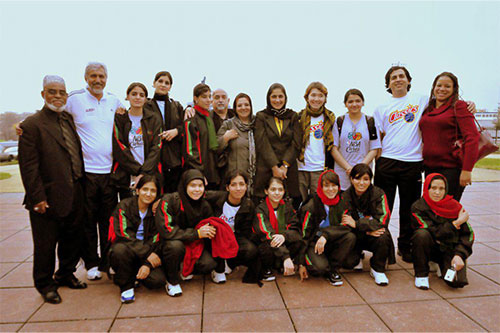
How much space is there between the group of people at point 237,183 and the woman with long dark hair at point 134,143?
0.6 inches

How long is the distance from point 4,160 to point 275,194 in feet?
83.9

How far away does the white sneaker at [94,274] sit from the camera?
3.42m

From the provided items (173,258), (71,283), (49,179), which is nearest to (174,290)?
(173,258)

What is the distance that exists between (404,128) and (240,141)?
1999 millimetres

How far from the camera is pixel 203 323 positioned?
259cm

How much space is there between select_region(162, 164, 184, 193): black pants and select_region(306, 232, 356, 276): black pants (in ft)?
5.91

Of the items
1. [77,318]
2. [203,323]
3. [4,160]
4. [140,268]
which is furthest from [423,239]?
[4,160]

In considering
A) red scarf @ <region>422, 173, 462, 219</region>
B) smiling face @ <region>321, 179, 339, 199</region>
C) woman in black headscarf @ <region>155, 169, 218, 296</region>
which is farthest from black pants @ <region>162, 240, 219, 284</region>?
red scarf @ <region>422, 173, 462, 219</region>

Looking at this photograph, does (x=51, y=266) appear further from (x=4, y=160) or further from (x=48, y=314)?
(x=4, y=160)

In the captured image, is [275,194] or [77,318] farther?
[275,194]

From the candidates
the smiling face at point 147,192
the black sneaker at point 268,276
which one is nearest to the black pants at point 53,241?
the smiling face at point 147,192

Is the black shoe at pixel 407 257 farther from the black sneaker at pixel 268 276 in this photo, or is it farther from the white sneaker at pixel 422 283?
the black sneaker at pixel 268 276

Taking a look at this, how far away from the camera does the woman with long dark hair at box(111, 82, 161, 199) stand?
11.3 ft

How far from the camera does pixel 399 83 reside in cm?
388
